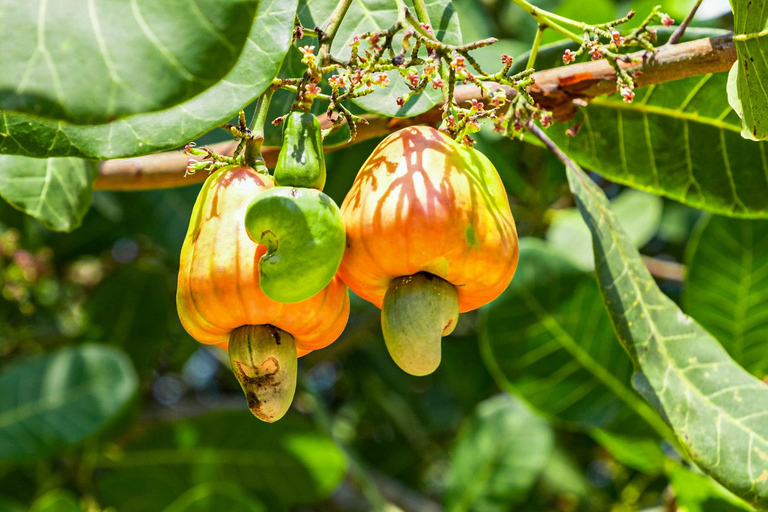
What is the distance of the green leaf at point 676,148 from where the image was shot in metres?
1.47

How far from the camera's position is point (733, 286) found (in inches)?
80.0

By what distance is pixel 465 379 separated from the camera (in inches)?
126

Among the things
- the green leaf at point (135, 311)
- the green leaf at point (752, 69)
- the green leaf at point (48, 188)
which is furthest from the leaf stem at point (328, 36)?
the green leaf at point (135, 311)

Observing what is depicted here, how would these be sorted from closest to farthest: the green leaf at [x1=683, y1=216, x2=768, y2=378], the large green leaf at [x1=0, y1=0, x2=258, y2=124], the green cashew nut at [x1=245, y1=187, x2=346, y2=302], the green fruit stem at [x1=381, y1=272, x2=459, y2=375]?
the large green leaf at [x1=0, y1=0, x2=258, y2=124], the green cashew nut at [x1=245, y1=187, x2=346, y2=302], the green fruit stem at [x1=381, y1=272, x2=459, y2=375], the green leaf at [x1=683, y1=216, x2=768, y2=378]

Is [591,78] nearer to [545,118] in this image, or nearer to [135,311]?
[545,118]

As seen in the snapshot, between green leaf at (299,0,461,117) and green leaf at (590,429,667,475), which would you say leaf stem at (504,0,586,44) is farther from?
green leaf at (590,429,667,475)

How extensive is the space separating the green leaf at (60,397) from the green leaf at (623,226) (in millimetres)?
1520

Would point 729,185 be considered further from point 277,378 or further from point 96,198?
point 96,198

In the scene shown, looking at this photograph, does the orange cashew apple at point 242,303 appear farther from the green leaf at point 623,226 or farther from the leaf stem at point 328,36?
the green leaf at point 623,226

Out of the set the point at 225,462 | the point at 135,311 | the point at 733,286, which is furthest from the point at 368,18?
the point at 225,462

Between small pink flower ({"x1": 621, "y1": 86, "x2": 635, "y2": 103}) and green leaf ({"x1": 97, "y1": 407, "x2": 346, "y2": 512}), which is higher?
small pink flower ({"x1": 621, "y1": 86, "x2": 635, "y2": 103})

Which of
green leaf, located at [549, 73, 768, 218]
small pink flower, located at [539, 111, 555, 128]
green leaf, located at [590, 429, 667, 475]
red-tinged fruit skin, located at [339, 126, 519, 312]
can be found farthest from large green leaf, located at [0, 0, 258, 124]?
green leaf, located at [590, 429, 667, 475]

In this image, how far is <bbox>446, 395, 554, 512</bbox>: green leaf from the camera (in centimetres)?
268

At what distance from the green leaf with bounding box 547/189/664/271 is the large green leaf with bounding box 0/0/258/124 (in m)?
2.12
